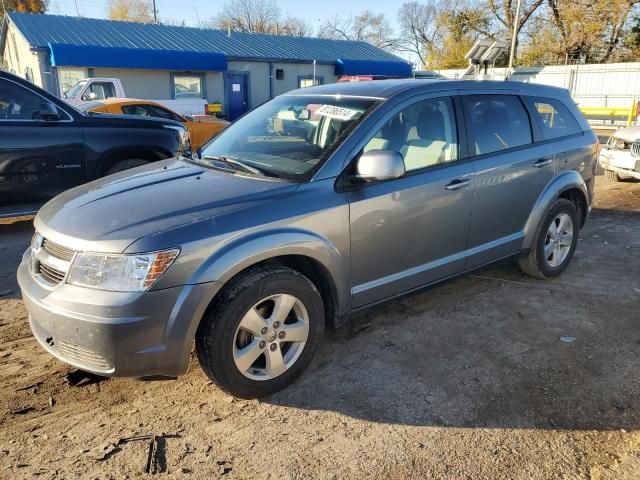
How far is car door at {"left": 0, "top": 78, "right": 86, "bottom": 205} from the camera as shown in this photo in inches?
235

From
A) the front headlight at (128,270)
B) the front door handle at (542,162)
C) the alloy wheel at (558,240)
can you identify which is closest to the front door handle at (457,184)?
the front door handle at (542,162)

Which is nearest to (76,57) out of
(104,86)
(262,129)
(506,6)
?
(104,86)

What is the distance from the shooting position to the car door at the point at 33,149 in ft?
19.6

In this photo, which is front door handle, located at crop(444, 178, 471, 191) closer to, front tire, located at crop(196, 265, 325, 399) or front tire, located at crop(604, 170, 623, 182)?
front tire, located at crop(196, 265, 325, 399)

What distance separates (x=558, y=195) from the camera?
4801mm

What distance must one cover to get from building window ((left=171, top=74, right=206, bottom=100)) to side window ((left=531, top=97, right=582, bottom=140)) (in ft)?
69.4

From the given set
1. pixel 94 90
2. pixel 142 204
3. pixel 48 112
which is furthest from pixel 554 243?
pixel 94 90

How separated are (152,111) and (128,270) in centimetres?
1029

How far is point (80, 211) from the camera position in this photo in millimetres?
3064

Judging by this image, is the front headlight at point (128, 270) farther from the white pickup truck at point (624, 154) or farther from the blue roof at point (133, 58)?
the blue roof at point (133, 58)

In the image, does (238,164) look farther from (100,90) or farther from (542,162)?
(100,90)

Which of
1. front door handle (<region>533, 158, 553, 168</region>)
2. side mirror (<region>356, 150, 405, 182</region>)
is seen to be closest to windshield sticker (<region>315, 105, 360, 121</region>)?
side mirror (<region>356, 150, 405, 182</region>)

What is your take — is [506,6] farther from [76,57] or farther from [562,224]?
[562,224]

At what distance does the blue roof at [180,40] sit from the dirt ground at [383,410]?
20839 mm
